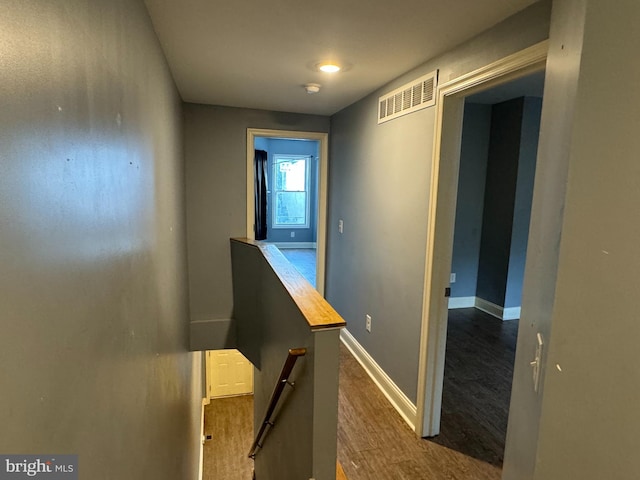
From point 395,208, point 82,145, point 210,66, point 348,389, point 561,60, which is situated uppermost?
point 210,66

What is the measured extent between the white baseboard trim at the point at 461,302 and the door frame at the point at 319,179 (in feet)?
6.35

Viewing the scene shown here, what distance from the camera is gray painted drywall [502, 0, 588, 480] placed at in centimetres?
99

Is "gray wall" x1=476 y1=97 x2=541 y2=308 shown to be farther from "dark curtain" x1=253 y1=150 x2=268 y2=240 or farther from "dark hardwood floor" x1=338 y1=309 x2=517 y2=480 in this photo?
"dark curtain" x1=253 y1=150 x2=268 y2=240

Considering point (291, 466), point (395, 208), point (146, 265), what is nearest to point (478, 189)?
point (395, 208)

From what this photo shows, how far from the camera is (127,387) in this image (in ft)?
3.70

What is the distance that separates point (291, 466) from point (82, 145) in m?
1.89

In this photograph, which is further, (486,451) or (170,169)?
(170,169)

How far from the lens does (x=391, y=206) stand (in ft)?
9.00

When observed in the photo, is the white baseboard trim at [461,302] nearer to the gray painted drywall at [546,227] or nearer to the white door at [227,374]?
the white door at [227,374]

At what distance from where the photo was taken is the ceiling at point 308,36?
1.59m

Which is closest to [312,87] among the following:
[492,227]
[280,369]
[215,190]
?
[215,190]

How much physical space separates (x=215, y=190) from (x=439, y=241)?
2.52m

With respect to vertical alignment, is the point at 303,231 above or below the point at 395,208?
below

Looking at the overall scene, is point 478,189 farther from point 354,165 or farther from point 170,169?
point 170,169
